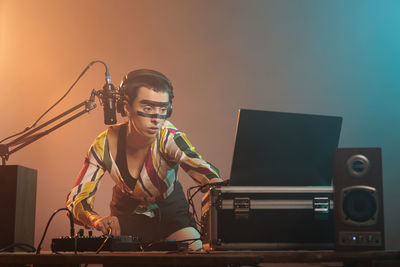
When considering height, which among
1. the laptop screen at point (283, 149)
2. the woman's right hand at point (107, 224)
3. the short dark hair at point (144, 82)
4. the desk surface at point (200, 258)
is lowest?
the desk surface at point (200, 258)

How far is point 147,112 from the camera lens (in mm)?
3094

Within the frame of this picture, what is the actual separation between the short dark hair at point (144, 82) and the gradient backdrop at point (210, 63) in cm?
5

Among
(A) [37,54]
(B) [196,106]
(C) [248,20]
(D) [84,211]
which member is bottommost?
(D) [84,211]

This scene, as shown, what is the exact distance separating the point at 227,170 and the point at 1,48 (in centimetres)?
179

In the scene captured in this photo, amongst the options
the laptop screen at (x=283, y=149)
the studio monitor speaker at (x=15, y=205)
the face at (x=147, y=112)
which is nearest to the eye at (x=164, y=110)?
the face at (x=147, y=112)

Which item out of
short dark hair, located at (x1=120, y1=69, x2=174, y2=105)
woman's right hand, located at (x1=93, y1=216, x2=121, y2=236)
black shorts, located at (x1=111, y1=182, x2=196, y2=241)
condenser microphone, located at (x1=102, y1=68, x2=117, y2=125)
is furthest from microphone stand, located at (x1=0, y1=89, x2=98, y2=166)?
woman's right hand, located at (x1=93, y1=216, x2=121, y2=236)

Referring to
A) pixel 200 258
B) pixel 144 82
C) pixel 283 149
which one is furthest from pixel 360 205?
pixel 144 82

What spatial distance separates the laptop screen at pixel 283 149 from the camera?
190 cm

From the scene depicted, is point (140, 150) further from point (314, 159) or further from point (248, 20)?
point (314, 159)

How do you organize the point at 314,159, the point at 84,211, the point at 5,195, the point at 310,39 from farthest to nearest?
1. the point at 310,39
2. the point at 84,211
3. the point at 5,195
4. the point at 314,159

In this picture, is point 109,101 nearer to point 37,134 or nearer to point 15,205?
point 37,134

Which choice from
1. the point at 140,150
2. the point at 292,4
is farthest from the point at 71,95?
the point at 292,4

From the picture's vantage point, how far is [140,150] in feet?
10.1

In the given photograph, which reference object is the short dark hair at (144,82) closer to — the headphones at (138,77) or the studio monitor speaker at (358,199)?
the headphones at (138,77)
